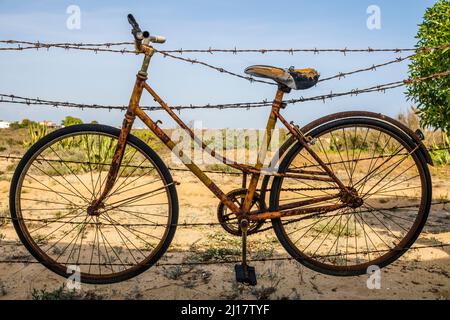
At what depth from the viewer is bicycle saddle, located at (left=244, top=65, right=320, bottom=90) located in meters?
3.54

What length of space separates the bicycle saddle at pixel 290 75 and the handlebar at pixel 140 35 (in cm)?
78

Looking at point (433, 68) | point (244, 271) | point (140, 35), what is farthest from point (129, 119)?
point (433, 68)

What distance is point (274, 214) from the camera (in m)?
3.72

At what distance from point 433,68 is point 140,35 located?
12.3 ft

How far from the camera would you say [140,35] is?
3512mm

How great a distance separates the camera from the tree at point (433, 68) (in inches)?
219

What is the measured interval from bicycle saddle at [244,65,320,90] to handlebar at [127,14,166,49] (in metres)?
0.78

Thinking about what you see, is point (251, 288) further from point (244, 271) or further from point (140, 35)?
point (140, 35)

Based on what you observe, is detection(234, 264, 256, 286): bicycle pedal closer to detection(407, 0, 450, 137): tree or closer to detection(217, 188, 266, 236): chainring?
detection(217, 188, 266, 236): chainring

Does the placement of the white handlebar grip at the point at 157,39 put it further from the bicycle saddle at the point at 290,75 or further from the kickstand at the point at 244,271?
the kickstand at the point at 244,271

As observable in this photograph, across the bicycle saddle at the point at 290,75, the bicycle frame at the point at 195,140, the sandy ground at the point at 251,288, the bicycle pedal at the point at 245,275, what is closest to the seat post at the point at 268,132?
the bicycle frame at the point at 195,140
